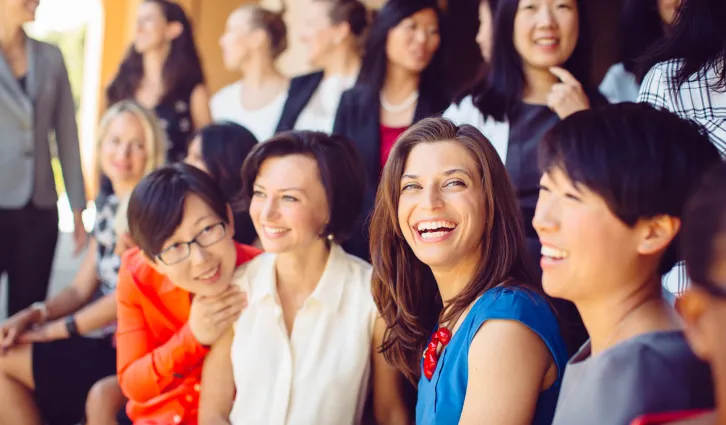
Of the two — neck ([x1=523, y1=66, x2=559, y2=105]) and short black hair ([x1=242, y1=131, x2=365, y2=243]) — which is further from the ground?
neck ([x1=523, y1=66, x2=559, y2=105])

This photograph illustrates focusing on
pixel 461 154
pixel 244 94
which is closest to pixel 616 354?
pixel 461 154

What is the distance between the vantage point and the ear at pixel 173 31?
3.35 meters

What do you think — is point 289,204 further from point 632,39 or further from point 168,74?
point 168,74

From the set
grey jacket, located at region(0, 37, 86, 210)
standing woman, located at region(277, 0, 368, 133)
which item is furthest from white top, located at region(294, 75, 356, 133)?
grey jacket, located at region(0, 37, 86, 210)

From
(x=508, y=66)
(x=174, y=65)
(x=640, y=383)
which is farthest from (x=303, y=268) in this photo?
(x=174, y=65)

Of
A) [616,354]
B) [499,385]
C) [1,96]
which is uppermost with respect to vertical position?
[1,96]

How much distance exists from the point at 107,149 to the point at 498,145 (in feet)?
5.84

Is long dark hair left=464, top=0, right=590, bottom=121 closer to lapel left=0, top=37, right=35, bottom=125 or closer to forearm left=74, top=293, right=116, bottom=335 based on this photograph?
forearm left=74, top=293, right=116, bottom=335

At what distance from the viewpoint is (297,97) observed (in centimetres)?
314

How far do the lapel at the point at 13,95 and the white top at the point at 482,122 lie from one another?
1.87 meters

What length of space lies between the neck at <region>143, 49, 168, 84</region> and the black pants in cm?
75

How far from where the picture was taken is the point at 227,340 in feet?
6.64

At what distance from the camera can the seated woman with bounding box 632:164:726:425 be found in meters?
0.84

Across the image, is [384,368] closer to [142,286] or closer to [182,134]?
[142,286]
